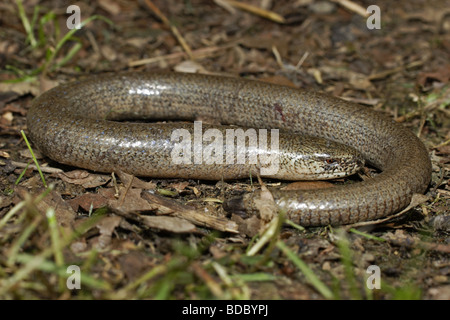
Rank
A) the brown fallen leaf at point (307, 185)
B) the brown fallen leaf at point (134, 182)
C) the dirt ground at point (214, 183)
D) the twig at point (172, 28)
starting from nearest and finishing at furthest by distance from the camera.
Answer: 1. the dirt ground at point (214, 183)
2. the brown fallen leaf at point (134, 182)
3. the brown fallen leaf at point (307, 185)
4. the twig at point (172, 28)

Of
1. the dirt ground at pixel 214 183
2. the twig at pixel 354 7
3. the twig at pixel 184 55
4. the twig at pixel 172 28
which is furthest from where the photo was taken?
the twig at pixel 354 7

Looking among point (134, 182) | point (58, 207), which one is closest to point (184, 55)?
point (134, 182)

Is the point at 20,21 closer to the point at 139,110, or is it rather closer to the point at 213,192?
the point at 139,110

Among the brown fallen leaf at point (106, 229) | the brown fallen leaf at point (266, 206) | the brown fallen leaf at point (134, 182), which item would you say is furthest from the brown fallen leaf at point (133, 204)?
the brown fallen leaf at point (266, 206)

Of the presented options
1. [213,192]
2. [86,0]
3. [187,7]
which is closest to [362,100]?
[213,192]

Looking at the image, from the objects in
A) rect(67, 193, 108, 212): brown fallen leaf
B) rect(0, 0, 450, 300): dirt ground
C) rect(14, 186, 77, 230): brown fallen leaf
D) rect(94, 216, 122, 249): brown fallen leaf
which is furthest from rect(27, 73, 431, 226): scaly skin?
rect(94, 216, 122, 249): brown fallen leaf

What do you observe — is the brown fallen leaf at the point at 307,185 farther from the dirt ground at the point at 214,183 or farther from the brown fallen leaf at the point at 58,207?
the brown fallen leaf at the point at 58,207
